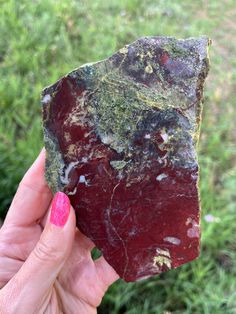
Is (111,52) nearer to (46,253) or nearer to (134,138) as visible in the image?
(134,138)

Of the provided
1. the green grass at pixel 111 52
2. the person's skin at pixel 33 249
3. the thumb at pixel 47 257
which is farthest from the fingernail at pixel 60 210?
the green grass at pixel 111 52

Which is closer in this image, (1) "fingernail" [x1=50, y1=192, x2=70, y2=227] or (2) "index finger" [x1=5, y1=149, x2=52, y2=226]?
(1) "fingernail" [x1=50, y1=192, x2=70, y2=227]

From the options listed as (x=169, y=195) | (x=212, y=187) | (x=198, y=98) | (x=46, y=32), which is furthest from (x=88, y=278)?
(x=46, y=32)

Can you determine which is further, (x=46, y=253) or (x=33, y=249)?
(x=33, y=249)

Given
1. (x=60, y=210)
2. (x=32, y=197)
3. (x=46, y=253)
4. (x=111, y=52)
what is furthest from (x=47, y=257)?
(x=111, y=52)

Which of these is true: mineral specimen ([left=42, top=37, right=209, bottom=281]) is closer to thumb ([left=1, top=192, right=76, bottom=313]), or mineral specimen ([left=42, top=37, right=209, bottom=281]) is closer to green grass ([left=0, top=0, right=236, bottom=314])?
thumb ([left=1, top=192, right=76, bottom=313])

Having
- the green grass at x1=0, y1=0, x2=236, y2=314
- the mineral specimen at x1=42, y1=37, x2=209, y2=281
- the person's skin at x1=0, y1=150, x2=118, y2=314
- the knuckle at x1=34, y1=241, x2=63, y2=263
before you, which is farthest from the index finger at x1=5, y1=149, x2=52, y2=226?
the green grass at x1=0, y1=0, x2=236, y2=314

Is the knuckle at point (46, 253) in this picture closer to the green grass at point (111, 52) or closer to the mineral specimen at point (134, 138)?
the mineral specimen at point (134, 138)
